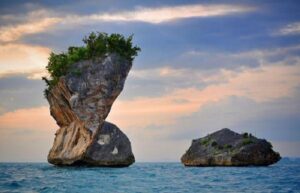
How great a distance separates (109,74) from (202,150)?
20.6 metres

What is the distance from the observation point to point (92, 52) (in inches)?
2891

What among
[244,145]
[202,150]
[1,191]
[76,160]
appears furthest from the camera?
[202,150]

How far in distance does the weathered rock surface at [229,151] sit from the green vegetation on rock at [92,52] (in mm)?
18547

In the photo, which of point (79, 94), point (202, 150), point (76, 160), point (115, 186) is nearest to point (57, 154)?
point (76, 160)

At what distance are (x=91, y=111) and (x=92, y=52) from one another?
893 centimetres

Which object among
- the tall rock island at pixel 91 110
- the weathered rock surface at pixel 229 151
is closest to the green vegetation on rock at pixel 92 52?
the tall rock island at pixel 91 110

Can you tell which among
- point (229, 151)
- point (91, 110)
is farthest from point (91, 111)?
point (229, 151)

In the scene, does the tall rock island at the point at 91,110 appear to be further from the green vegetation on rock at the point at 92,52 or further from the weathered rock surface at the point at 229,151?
the weathered rock surface at the point at 229,151

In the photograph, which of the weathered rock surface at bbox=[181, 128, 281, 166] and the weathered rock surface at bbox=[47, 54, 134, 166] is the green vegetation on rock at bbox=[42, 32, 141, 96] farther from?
the weathered rock surface at bbox=[181, 128, 281, 166]

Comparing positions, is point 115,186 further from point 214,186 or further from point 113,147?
point 113,147

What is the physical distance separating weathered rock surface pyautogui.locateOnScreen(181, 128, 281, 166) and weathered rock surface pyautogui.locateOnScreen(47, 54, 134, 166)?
13595 millimetres

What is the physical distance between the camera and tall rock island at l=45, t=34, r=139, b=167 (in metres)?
69.8

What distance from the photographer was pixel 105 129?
236 ft

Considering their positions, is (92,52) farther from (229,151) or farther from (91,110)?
(229,151)
